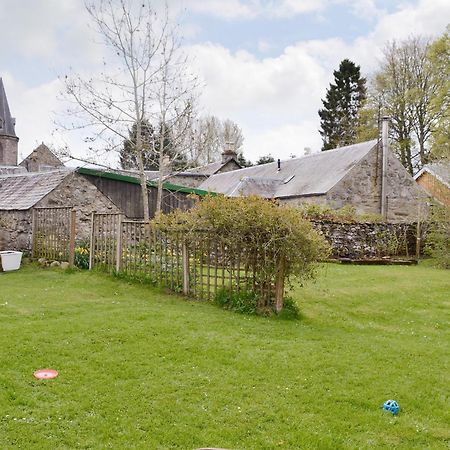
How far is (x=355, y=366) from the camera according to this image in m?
5.48

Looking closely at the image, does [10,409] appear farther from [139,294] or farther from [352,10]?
[352,10]

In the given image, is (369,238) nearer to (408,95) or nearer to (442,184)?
(442,184)

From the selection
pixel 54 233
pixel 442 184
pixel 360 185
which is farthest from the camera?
pixel 360 185

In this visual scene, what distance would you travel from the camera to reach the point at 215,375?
5102mm

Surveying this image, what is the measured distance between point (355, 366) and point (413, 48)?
30480 millimetres

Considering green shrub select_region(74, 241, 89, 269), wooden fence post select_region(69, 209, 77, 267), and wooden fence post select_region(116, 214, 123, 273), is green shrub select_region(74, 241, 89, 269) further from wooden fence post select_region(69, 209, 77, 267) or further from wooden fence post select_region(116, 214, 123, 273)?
wooden fence post select_region(116, 214, 123, 273)

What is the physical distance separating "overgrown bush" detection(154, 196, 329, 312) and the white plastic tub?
21.7 ft

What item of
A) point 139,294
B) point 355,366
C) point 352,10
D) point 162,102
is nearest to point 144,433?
point 355,366

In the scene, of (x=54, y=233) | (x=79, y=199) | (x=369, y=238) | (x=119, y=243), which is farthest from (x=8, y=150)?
(x=119, y=243)

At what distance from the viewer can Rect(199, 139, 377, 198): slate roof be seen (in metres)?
22.6

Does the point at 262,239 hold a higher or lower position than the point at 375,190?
lower

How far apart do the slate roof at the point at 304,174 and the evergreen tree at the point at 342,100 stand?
43.8ft

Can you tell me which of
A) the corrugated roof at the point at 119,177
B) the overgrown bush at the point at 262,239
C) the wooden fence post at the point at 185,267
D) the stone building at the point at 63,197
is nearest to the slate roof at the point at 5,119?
the stone building at the point at 63,197

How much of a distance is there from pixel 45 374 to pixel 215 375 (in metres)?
1.79
